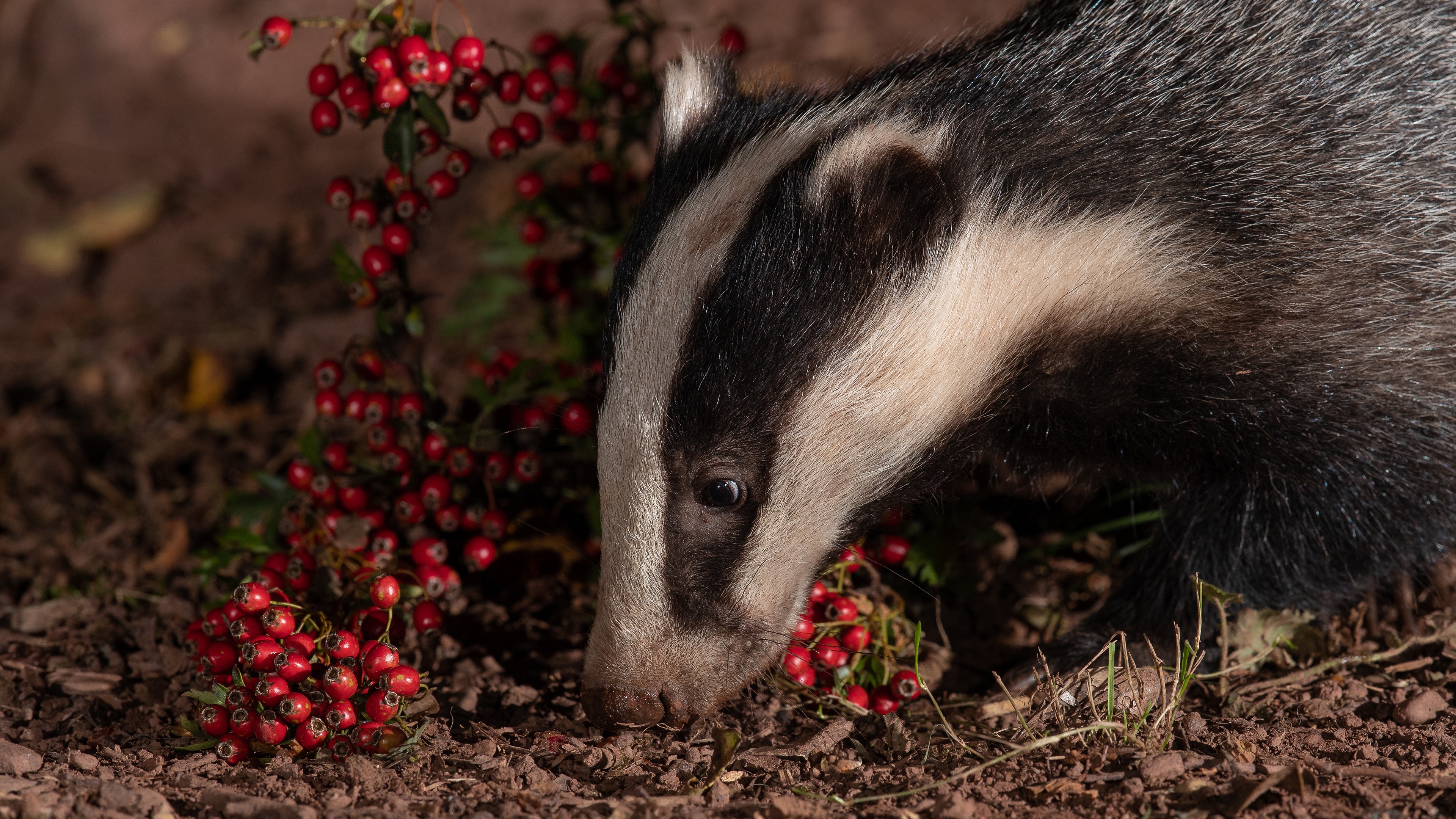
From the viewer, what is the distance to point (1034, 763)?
260 centimetres

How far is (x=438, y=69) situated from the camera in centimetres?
298

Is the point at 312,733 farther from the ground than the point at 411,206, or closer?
closer

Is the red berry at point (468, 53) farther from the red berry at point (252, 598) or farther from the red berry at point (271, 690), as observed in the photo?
the red berry at point (271, 690)

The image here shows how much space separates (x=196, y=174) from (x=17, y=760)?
4.87 meters

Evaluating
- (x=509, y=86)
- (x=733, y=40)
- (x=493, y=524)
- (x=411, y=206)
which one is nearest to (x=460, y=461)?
(x=493, y=524)

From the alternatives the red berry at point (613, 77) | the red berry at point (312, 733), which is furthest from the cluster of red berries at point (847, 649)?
the red berry at point (613, 77)

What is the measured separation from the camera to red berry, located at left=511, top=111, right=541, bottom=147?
336 centimetres

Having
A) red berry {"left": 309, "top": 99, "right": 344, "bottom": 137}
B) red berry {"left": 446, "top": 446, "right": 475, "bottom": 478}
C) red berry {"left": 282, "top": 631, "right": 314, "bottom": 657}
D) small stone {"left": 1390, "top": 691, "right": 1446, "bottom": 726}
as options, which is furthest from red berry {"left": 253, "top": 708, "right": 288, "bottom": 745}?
small stone {"left": 1390, "top": 691, "right": 1446, "bottom": 726}

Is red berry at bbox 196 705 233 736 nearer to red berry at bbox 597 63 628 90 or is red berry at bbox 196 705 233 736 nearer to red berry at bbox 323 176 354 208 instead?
red berry at bbox 323 176 354 208

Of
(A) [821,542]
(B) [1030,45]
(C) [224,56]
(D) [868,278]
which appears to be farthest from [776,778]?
(C) [224,56]

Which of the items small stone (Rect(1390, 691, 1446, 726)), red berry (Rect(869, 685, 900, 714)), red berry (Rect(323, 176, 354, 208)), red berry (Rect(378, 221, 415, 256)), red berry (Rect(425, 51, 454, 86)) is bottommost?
red berry (Rect(869, 685, 900, 714))

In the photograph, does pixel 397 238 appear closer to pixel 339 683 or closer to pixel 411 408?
pixel 411 408

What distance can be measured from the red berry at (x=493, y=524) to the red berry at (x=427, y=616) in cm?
31

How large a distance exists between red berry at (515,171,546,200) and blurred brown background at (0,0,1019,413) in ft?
6.17
